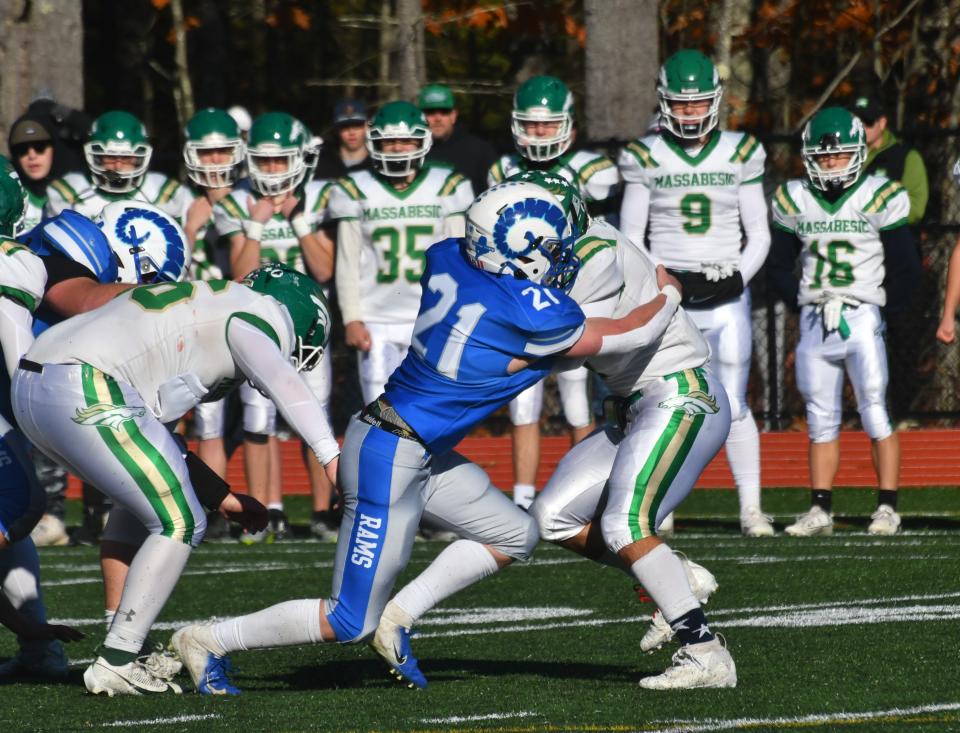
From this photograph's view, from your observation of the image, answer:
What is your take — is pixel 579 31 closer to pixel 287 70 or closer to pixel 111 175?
pixel 287 70

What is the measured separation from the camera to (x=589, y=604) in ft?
22.4

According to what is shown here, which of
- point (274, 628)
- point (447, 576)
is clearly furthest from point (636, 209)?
point (274, 628)

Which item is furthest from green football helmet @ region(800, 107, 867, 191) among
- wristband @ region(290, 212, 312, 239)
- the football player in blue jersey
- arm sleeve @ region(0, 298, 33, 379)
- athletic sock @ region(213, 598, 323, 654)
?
arm sleeve @ region(0, 298, 33, 379)

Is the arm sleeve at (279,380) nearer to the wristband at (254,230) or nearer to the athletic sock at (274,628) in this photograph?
the athletic sock at (274,628)

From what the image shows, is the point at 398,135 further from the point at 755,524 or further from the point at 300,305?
the point at 300,305

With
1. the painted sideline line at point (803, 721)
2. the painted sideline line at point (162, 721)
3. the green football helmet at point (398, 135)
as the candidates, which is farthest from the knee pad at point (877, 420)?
the painted sideline line at point (162, 721)

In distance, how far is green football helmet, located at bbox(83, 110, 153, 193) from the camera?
9.13 m

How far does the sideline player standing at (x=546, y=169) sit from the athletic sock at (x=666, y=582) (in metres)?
3.94

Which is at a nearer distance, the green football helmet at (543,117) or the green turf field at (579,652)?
the green turf field at (579,652)

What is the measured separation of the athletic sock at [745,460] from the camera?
29.4 feet

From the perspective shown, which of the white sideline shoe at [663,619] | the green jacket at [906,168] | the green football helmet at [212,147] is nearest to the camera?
the white sideline shoe at [663,619]

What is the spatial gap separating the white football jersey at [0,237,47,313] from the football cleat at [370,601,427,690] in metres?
1.30

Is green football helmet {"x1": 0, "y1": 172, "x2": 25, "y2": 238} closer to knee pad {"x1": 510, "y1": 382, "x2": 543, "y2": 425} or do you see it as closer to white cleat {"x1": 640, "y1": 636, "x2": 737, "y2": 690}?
white cleat {"x1": 640, "y1": 636, "x2": 737, "y2": 690}

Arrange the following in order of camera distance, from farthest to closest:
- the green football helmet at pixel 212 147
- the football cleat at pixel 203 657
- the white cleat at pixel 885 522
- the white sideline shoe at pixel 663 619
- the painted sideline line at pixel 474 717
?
the green football helmet at pixel 212 147 < the white cleat at pixel 885 522 < the white sideline shoe at pixel 663 619 < the football cleat at pixel 203 657 < the painted sideline line at pixel 474 717
